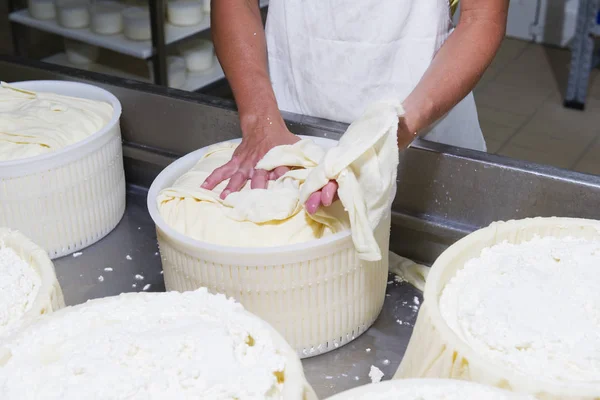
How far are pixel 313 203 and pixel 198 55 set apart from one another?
287 cm

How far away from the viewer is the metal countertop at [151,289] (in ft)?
4.24

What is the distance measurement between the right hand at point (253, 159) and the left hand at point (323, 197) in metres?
0.20

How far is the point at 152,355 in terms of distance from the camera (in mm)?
861

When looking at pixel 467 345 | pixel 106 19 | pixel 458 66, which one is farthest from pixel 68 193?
pixel 106 19

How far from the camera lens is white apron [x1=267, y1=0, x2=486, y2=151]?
1736 mm

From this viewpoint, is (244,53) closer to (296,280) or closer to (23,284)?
(296,280)

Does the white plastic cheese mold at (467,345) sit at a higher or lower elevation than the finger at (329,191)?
lower

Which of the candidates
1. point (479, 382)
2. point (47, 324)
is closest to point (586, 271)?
point (479, 382)

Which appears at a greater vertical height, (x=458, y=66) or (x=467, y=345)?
(x=458, y=66)

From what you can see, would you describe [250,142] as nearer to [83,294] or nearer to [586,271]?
[83,294]

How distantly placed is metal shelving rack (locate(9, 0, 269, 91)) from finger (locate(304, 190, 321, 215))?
2598 mm

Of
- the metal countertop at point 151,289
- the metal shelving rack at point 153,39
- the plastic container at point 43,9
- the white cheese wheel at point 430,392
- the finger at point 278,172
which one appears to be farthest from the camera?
the plastic container at point 43,9

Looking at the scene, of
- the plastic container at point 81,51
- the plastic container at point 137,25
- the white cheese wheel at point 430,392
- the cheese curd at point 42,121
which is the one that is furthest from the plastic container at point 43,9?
the white cheese wheel at point 430,392

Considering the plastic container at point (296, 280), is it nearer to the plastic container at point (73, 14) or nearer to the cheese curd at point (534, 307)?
the cheese curd at point (534, 307)
